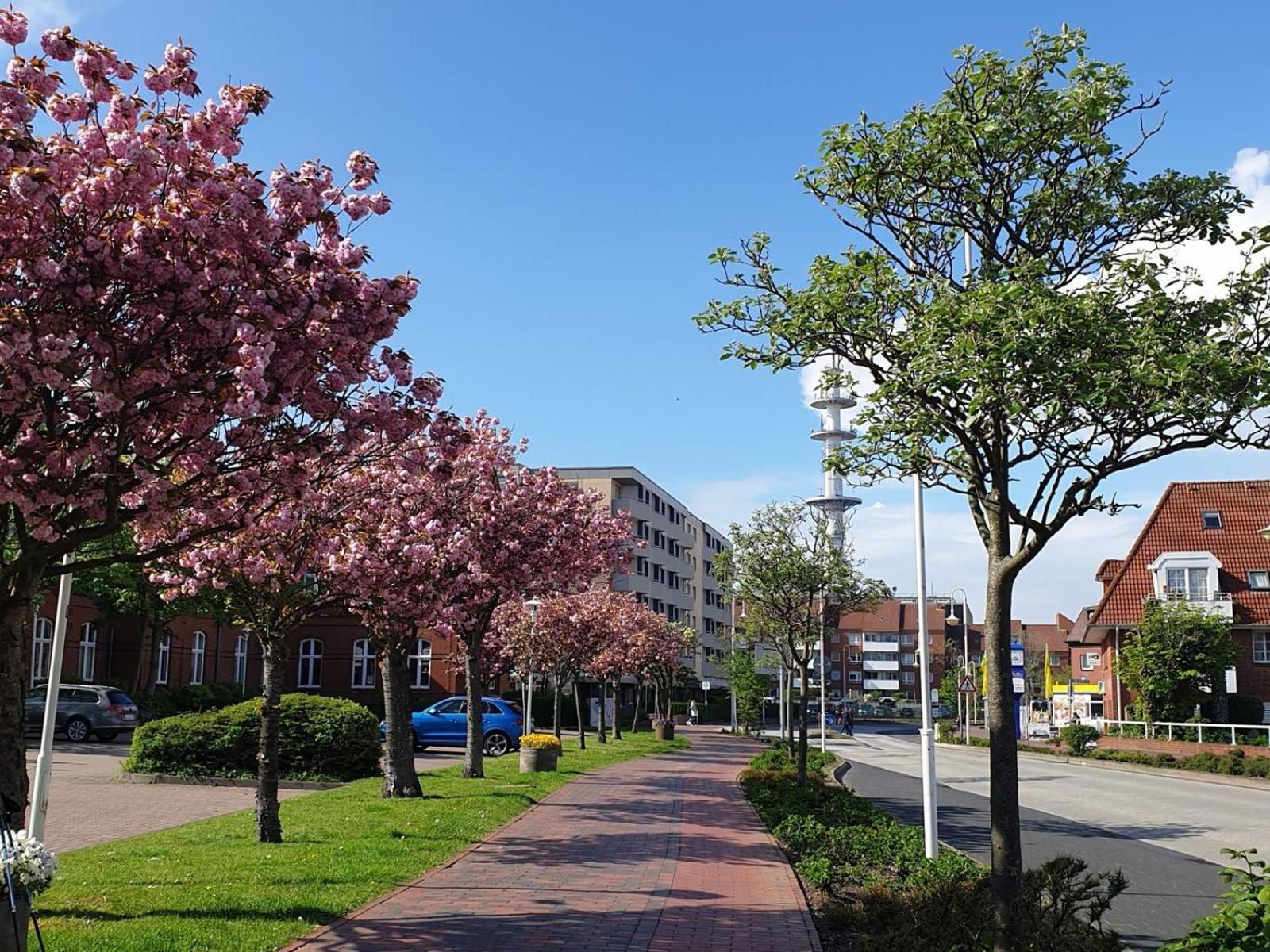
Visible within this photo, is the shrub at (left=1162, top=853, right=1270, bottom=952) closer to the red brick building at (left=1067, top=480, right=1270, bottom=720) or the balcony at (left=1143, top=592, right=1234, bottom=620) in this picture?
the balcony at (left=1143, top=592, right=1234, bottom=620)

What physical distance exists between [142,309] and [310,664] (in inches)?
1915

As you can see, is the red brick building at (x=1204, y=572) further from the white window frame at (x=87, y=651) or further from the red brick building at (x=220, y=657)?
the white window frame at (x=87, y=651)

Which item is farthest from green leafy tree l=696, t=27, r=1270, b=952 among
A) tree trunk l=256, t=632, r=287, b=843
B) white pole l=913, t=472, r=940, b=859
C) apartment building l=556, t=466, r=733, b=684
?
apartment building l=556, t=466, r=733, b=684

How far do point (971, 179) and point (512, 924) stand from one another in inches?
265

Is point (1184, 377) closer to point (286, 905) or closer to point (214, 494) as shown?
point (214, 494)

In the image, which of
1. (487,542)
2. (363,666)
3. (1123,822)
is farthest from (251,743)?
(363,666)

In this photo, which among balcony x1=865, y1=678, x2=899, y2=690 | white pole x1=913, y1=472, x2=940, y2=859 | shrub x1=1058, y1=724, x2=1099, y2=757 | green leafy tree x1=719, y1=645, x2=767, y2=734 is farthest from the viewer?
balcony x1=865, y1=678, x2=899, y2=690

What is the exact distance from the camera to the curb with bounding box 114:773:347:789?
2128 centimetres

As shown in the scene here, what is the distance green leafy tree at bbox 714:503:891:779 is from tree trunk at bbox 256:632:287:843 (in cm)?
1183

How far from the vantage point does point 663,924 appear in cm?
932

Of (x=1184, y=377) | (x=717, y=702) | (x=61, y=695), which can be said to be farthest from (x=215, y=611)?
(x=717, y=702)

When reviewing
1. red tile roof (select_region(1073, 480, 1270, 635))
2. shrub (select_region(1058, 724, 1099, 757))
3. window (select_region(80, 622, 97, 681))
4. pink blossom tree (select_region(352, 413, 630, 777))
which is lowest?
shrub (select_region(1058, 724, 1099, 757))

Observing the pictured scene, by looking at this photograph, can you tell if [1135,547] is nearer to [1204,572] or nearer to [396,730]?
[1204,572]

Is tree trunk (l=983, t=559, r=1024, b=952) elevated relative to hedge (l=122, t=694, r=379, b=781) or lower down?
elevated
